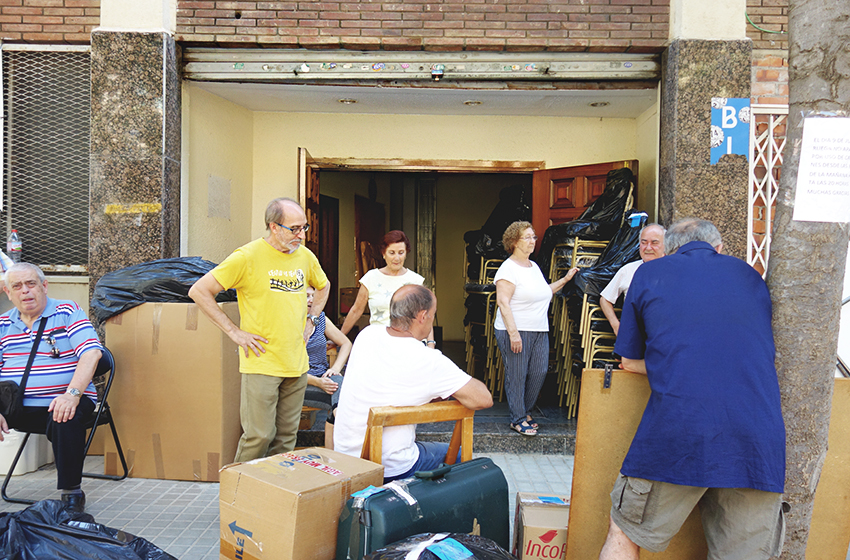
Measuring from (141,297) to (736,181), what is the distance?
454cm

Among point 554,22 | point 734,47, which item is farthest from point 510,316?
point 734,47

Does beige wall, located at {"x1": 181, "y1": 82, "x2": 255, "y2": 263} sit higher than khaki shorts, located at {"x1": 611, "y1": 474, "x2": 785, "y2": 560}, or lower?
higher

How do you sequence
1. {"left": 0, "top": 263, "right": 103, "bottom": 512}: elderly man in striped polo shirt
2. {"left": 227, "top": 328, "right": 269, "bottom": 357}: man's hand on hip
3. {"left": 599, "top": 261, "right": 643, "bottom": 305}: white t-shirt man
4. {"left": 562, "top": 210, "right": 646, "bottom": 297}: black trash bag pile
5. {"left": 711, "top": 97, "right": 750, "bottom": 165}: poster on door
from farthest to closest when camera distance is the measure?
{"left": 711, "top": 97, "right": 750, "bottom": 165}: poster on door → {"left": 562, "top": 210, "right": 646, "bottom": 297}: black trash bag pile → {"left": 599, "top": 261, "right": 643, "bottom": 305}: white t-shirt man → {"left": 0, "top": 263, "right": 103, "bottom": 512}: elderly man in striped polo shirt → {"left": 227, "top": 328, "right": 269, "bottom": 357}: man's hand on hip

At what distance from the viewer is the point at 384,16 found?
486 centimetres

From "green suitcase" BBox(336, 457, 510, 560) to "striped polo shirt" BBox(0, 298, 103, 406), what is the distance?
2264mm

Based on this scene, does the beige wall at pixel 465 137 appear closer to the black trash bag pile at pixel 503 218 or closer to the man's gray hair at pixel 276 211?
the black trash bag pile at pixel 503 218

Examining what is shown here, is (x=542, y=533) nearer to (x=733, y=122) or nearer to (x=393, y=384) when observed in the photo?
(x=393, y=384)

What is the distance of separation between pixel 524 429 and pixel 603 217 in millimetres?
2063

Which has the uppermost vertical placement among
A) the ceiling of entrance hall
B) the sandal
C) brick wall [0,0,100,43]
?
brick wall [0,0,100,43]

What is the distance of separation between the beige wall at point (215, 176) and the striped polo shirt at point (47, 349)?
5.72 ft

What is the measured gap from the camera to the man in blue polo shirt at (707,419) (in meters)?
1.85

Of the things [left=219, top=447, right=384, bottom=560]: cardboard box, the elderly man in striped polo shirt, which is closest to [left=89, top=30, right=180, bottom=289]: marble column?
the elderly man in striped polo shirt

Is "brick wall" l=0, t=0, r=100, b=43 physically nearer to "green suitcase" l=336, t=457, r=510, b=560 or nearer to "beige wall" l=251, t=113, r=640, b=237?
"beige wall" l=251, t=113, r=640, b=237

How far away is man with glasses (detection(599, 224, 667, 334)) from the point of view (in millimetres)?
4039
